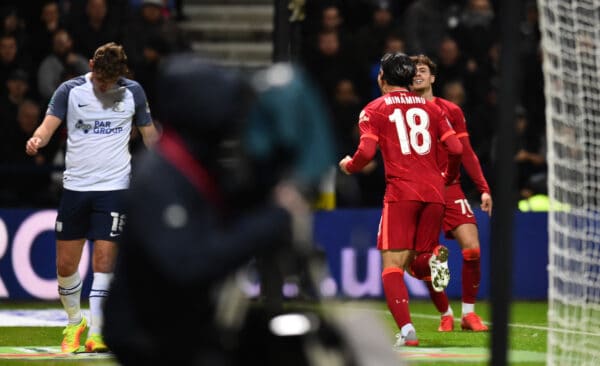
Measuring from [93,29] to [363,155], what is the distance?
7.69 m

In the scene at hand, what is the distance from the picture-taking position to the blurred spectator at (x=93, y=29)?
1698 centimetres

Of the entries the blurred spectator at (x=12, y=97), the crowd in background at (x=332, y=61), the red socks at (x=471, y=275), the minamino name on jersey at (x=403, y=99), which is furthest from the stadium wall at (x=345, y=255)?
the minamino name on jersey at (x=403, y=99)

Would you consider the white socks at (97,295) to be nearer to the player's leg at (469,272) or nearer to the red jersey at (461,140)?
the red jersey at (461,140)

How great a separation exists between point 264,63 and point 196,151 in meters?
14.8

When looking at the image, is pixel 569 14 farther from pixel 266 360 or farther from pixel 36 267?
pixel 36 267

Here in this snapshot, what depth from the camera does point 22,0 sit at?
18797mm

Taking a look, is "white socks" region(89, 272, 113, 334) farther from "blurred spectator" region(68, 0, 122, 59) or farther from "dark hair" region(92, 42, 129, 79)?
"blurred spectator" region(68, 0, 122, 59)

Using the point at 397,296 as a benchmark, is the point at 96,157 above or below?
above

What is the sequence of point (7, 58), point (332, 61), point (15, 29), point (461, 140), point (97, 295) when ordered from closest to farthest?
point (97, 295) → point (461, 140) → point (7, 58) → point (332, 61) → point (15, 29)

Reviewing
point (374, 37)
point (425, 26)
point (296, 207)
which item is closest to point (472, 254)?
point (374, 37)

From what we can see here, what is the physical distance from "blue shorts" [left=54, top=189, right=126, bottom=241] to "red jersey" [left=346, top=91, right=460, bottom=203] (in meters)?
1.75

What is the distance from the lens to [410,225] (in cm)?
1062

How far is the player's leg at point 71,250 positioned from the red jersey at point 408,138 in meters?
2.00

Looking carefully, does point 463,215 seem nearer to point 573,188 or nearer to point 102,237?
point 573,188
